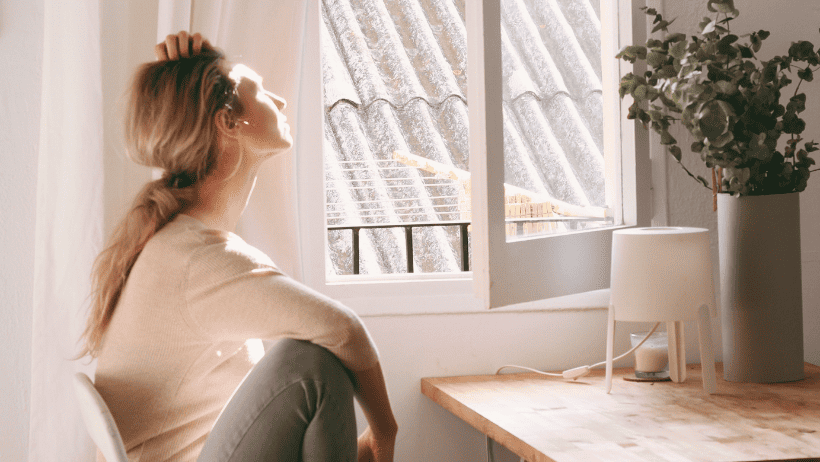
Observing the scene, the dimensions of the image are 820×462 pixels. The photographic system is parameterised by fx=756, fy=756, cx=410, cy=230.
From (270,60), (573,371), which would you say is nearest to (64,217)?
(270,60)

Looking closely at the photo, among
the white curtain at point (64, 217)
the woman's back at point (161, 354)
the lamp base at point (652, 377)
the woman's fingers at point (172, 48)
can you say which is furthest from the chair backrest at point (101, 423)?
the lamp base at point (652, 377)

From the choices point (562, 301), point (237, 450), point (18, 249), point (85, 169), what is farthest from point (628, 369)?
point (18, 249)

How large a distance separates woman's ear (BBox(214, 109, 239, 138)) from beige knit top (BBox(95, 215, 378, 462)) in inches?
7.0

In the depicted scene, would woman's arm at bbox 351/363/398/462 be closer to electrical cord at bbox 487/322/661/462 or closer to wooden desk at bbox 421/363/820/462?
wooden desk at bbox 421/363/820/462

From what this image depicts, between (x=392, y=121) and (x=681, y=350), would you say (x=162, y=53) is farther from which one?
(x=392, y=121)

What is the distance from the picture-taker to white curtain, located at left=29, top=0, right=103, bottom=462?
5.72 ft

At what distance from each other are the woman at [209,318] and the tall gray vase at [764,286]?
36.0 inches

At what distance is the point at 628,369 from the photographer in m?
1.97

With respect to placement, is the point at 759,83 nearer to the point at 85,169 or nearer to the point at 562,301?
the point at 562,301

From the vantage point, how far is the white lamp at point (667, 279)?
5.12 feet

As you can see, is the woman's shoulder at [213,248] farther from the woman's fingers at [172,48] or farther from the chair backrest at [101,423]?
the woman's fingers at [172,48]

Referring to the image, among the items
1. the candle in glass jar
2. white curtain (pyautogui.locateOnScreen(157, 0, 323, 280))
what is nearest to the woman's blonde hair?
white curtain (pyautogui.locateOnScreen(157, 0, 323, 280))

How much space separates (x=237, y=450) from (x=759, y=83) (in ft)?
4.26

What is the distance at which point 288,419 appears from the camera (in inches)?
39.6
